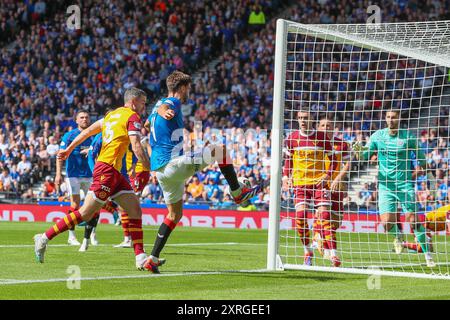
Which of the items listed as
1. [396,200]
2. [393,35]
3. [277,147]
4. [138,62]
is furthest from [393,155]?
[138,62]

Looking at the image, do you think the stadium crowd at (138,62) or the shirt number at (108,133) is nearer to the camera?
the shirt number at (108,133)

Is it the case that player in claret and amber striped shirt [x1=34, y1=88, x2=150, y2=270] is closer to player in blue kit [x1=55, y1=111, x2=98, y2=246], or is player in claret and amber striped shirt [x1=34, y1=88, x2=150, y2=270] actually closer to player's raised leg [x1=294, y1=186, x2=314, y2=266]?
player's raised leg [x1=294, y1=186, x2=314, y2=266]

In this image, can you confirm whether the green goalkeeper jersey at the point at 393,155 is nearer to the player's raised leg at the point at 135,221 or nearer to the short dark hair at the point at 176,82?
the short dark hair at the point at 176,82

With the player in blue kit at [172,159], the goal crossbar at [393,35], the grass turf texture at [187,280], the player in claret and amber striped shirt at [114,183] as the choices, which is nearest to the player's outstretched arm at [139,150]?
the player in claret and amber striped shirt at [114,183]

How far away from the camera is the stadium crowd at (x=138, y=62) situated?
30.8m

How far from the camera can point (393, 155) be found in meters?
13.9

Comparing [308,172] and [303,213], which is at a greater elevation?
[308,172]

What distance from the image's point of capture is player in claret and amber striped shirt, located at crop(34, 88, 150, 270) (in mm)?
11148

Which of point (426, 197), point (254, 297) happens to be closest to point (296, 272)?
point (254, 297)

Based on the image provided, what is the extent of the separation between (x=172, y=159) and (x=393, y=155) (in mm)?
4372

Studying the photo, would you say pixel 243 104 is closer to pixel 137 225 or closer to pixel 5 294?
pixel 137 225

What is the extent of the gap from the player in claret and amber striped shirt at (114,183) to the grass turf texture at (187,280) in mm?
460

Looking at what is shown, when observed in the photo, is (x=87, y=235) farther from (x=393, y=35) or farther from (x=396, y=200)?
(x=393, y=35)

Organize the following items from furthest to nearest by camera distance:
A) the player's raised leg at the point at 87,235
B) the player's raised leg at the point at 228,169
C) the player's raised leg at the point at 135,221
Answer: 1. the player's raised leg at the point at 87,235
2. the player's raised leg at the point at 135,221
3. the player's raised leg at the point at 228,169
